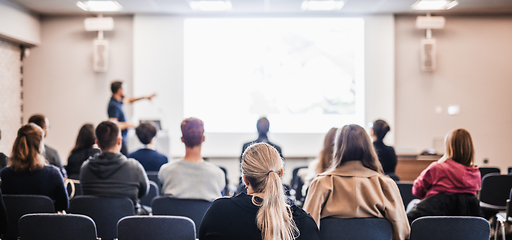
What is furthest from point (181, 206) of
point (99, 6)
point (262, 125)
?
point (99, 6)

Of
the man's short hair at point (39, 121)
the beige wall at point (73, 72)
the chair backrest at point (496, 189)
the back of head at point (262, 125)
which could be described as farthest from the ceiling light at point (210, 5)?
the chair backrest at point (496, 189)

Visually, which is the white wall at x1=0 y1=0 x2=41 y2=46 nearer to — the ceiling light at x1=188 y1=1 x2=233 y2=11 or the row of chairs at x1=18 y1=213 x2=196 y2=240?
the ceiling light at x1=188 y1=1 x2=233 y2=11

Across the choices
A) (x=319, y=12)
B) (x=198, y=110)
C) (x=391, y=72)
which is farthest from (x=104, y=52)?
(x=391, y=72)

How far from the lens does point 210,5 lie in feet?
20.4

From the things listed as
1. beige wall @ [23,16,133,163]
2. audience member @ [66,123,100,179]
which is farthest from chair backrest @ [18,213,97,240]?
beige wall @ [23,16,133,163]

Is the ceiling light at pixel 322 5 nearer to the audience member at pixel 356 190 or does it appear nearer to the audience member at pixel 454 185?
the audience member at pixel 454 185

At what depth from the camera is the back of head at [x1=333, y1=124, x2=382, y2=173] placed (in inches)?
84.7

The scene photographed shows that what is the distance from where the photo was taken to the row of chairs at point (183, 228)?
1815mm

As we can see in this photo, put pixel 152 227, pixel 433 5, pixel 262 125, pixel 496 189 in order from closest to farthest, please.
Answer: pixel 152 227 → pixel 496 189 → pixel 262 125 → pixel 433 5

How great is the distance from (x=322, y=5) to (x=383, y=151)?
10.8 ft

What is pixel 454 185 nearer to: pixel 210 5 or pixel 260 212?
pixel 260 212

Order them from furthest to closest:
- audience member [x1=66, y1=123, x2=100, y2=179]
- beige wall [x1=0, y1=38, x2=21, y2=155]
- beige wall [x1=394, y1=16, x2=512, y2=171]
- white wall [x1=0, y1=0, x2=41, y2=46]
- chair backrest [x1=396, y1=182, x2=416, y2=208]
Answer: beige wall [x1=394, y1=16, x2=512, y2=171]
beige wall [x1=0, y1=38, x2=21, y2=155]
white wall [x1=0, y1=0, x2=41, y2=46]
audience member [x1=66, y1=123, x2=100, y2=179]
chair backrest [x1=396, y1=182, x2=416, y2=208]

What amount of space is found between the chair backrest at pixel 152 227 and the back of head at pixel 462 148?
6.06 feet

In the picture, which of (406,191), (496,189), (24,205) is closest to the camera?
(24,205)
